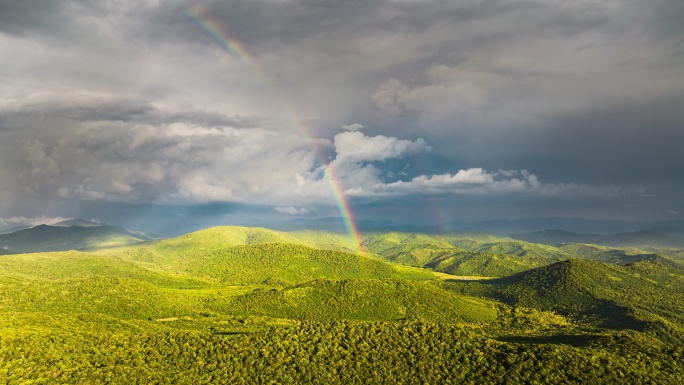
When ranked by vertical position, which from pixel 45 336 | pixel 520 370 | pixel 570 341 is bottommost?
pixel 570 341

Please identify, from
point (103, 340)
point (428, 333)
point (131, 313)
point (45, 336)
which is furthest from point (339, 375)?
point (131, 313)

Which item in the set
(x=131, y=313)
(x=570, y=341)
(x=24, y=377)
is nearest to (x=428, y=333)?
(x=570, y=341)

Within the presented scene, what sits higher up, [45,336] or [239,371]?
[45,336]

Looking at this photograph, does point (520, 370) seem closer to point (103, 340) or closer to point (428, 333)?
point (428, 333)

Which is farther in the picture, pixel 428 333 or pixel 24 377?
pixel 428 333

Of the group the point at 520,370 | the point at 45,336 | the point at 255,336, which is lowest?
the point at 520,370

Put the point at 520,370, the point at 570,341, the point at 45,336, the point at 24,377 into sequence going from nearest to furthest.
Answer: the point at 24,377 < the point at 520,370 < the point at 45,336 < the point at 570,341

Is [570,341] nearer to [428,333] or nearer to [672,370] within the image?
[672,370]

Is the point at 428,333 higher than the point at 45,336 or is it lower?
lower

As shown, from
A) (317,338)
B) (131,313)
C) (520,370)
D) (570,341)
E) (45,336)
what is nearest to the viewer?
(520,370)
